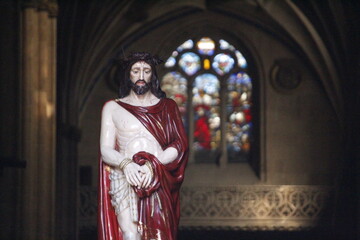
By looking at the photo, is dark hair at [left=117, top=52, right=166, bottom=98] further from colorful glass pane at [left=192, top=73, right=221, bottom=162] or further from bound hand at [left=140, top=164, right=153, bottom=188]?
colorful glass pane at [left=192, top=73, right=221, bottom=162]

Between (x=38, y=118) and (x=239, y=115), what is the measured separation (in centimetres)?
1108

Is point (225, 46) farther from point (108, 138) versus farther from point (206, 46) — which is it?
point (108, 138)

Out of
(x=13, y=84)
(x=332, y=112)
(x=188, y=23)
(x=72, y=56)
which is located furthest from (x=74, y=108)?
(x=13, y=84)

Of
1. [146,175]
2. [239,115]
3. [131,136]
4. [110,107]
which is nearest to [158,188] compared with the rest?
[146,175]

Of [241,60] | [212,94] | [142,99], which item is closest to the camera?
[142,99]

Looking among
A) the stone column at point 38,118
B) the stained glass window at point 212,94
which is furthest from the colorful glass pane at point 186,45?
the stone column at point 38,118

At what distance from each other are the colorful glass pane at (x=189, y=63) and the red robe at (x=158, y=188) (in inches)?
720

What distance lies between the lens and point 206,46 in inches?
1003

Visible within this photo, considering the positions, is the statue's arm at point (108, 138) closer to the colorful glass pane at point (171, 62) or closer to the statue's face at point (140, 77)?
the statue's face at point (140, 77)

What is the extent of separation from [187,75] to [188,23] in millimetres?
1403

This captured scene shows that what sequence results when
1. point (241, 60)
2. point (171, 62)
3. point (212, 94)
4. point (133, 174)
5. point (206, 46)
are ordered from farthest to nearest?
point (212, 94), point (171, 62), point (206, 46), point (241, 60), point (133, 174)

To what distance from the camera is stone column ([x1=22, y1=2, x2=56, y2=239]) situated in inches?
573

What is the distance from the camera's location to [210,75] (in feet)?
84.3

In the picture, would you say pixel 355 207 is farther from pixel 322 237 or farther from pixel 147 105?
pixel 147 105
